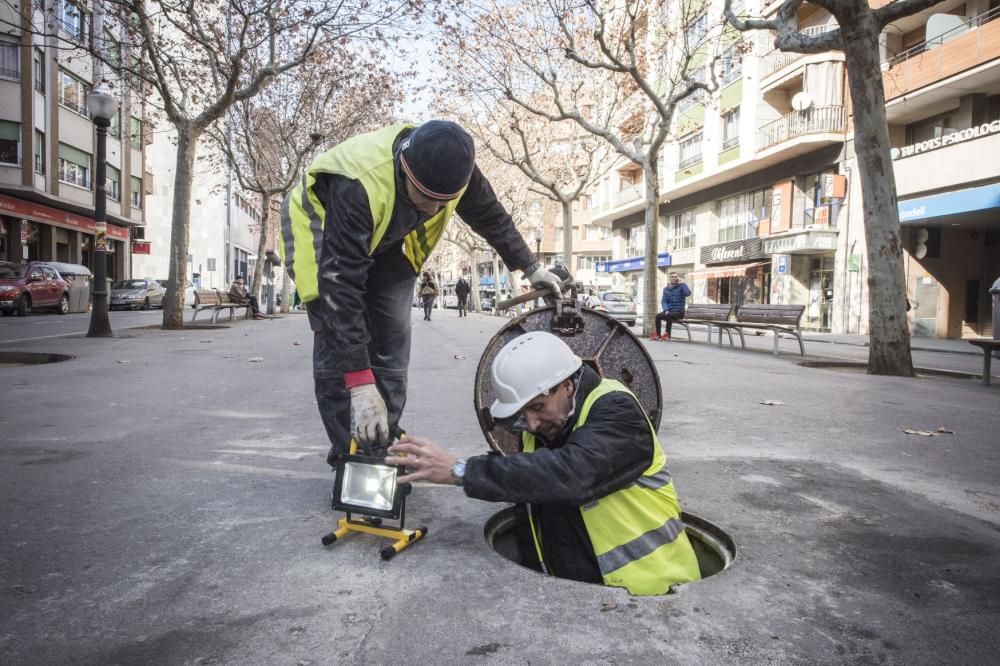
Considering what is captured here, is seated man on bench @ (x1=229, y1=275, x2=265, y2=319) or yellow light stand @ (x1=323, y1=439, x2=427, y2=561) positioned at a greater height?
seated man on bench @ (x1=229, y1=275, x2=265, y2=319)

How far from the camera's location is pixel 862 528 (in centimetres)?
287

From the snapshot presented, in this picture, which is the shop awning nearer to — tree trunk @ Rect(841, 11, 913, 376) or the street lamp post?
tree trunk @ Rect(841, 11, 913, 376)

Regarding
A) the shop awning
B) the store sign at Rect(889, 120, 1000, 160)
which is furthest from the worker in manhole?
the shop awning

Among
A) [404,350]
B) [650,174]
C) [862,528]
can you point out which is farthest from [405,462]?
[650,174]

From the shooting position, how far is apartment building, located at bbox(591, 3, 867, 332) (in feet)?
80.0

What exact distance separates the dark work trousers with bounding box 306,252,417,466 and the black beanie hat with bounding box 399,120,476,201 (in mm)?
560

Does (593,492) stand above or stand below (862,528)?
above

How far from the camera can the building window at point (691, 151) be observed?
33.2 m

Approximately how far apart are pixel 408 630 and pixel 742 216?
31.3 m

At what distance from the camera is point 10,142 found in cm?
2728

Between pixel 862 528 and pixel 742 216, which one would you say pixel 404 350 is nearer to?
pixel 862 528

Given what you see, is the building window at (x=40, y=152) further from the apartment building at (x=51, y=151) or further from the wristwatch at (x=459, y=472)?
the wristwatch at (x=459, y=472)

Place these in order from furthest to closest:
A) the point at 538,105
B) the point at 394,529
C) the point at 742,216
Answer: the point at 742,216
the point at 538,105
the point at 394,529

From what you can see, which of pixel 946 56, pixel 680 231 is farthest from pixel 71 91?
pixel 946 56
